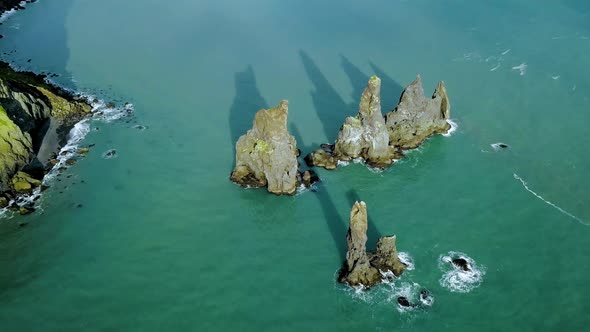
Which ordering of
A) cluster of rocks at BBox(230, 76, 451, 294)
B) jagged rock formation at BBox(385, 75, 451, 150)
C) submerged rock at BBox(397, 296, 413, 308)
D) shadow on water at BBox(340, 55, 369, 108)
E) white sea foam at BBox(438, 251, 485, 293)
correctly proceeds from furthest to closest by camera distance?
shadow on water at BBox(340, 55, 369, 108)
jagged rock formation at BBox(385, 75, 451, 150)
cluster of rocks at BBox(230, 76, 451, 294)
white sea foam at BBox(438, 251, 485, 293)
submerged rock at BBox(397, 296, 413, 308)

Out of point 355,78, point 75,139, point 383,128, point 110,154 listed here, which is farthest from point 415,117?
point 75,139

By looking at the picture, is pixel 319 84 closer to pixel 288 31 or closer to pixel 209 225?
pixel 288 31

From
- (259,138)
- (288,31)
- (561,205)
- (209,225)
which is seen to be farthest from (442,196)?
(288,31)

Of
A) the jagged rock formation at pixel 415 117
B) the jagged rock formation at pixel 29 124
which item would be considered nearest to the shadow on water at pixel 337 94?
the jagged rock formation at pixel 415 117

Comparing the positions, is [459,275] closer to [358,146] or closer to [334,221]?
[334,221]

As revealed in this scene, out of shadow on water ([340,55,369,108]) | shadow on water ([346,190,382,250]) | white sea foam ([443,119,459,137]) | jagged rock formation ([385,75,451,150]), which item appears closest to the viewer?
shadow on water ([346,190,382,250])

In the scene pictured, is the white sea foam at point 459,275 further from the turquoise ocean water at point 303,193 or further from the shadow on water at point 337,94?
the shadow on water at point 337,94

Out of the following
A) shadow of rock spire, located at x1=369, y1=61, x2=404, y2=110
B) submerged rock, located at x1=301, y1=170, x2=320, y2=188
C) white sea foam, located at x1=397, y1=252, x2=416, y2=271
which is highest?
shadow of rock spire, located at x1=369, y1=61, x2=404, y2=110

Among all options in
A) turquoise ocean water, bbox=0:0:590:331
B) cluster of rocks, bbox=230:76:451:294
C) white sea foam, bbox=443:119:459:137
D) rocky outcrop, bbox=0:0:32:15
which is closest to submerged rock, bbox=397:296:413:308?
→ turquoise ocean water, bbox=0:0:590:331

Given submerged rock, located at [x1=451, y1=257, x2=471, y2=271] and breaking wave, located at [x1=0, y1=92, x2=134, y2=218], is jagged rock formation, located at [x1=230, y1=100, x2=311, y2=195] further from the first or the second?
breaking wave, located at [x1=0, y1=92, x2=134, y2=218]
